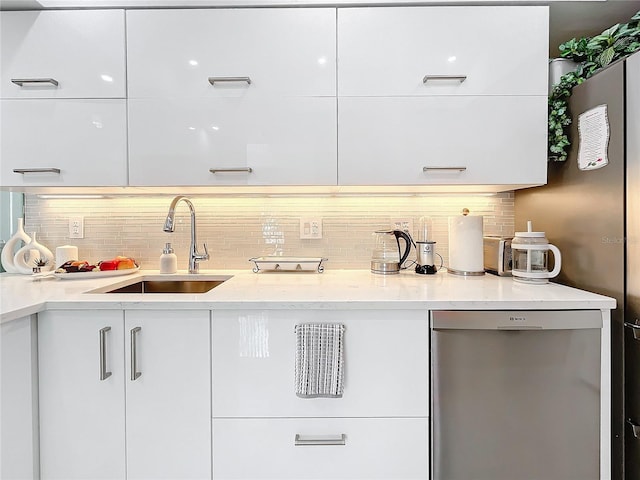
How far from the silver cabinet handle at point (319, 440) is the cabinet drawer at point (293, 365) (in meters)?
0.07

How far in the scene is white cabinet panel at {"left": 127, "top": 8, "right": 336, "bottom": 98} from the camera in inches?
62.8

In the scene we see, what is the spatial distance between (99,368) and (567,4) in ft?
7.50

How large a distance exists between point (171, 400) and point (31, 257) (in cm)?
122

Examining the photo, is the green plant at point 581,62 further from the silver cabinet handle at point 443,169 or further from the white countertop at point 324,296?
the white countertop at point 324,296

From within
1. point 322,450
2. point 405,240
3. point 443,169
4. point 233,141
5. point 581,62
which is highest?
point 581,62

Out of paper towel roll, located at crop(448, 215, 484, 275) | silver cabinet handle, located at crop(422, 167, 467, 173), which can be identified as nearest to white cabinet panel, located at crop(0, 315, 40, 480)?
silver cabinet handle, located at crop(422, 167, 467, 173)

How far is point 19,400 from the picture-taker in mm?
1237

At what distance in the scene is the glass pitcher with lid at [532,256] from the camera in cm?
154

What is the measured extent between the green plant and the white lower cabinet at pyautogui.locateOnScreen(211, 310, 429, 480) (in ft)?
3.10

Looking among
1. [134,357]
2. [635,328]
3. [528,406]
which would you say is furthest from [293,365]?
[635,328]

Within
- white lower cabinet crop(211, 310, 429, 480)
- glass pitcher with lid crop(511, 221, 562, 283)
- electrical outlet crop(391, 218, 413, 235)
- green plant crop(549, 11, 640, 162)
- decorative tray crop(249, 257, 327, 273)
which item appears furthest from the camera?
electrical outlet crop(391, 218, 413, 235)

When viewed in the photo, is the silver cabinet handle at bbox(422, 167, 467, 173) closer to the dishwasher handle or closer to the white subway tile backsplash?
the white subway tile backsplash

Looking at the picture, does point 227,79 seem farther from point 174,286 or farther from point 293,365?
point 293,365

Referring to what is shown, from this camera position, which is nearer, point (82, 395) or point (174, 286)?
point (82, 395)
